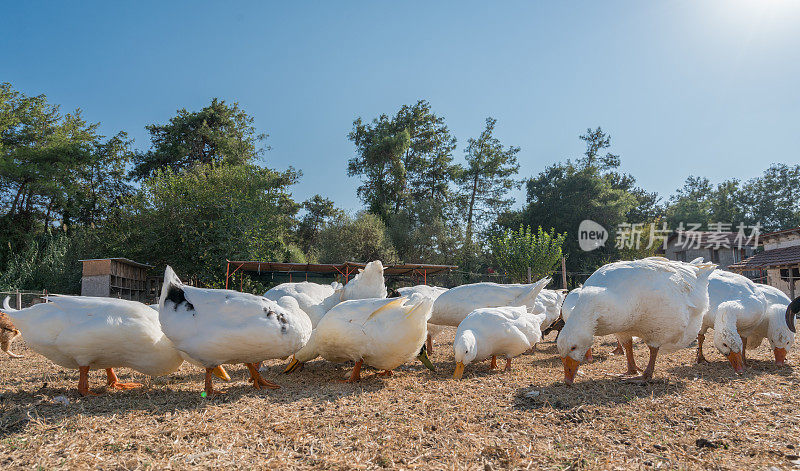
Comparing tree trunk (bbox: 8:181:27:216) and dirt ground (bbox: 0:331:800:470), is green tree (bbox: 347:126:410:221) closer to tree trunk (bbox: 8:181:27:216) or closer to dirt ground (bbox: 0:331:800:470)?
tree trunk (bbox: 8:181:27:216)

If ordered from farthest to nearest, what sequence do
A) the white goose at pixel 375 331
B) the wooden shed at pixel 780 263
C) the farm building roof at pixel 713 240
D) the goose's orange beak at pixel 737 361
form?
the farm building roof at pixel 713 240, the wooden shed at pixel 780 263, the goose's orange beak at pixel 737 361, the white goose at pixel 375 331

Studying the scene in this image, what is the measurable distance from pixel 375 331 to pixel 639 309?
2690 mm

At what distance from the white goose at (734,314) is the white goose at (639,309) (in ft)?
2.31

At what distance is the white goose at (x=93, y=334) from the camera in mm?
3969

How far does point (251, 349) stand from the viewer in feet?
13.0

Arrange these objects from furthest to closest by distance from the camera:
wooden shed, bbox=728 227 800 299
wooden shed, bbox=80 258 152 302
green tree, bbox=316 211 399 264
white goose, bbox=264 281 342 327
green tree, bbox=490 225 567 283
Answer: green tree, bbox=316 211 399 264 → green tree, bbox=490 225 567 283 → wooden shed, bbox=728 227 800 299 → wooden shed, bbox=80 258 152 302 → white goose, bbox=264 281 342 327

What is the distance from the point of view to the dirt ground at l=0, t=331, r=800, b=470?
2590 millimetres

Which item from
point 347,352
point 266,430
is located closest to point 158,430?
point 266,430

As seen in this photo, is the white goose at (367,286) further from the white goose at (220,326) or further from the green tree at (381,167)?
the green tree at (381,167)

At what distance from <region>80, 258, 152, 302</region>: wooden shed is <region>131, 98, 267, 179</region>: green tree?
11174mm

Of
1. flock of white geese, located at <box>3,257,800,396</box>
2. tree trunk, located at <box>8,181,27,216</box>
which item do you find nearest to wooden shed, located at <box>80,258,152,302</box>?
tree trunk, located at <box>8,181,27,216</box>

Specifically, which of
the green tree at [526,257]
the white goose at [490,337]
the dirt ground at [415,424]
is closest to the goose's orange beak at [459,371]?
the white goose at [490,337]

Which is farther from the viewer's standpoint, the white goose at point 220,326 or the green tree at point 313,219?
the green tree at point 313,219

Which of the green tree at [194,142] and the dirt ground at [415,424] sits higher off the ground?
the green tree at [194,142]
